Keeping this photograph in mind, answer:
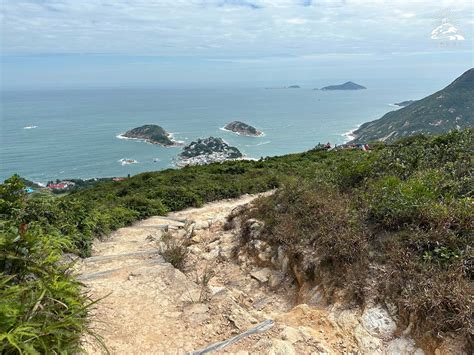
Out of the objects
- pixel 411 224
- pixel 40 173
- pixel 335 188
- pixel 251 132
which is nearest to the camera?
pixel 411 224

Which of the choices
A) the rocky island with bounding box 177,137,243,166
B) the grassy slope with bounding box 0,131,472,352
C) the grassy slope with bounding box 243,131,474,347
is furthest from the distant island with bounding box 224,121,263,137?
the grassy slope with bounding box 243,131,474,347

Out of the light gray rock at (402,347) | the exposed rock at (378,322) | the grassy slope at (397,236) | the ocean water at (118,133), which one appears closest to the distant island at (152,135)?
the ocean water at (118,133)

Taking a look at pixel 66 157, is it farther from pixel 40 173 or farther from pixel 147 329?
pixel 147 329

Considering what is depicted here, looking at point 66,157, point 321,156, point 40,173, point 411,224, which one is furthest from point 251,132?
point 411,224

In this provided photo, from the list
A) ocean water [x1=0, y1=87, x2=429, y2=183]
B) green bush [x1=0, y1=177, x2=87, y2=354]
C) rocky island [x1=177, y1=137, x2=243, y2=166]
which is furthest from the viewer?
ocean water [x1=0, y1=87, x2=429, y2=183]

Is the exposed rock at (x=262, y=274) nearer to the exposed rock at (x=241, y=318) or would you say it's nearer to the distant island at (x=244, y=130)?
the exposed rock at (x=241, y=318)

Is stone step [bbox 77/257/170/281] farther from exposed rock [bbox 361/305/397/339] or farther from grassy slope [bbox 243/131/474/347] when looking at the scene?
exposed rock [bbox 361/305/397/339]
